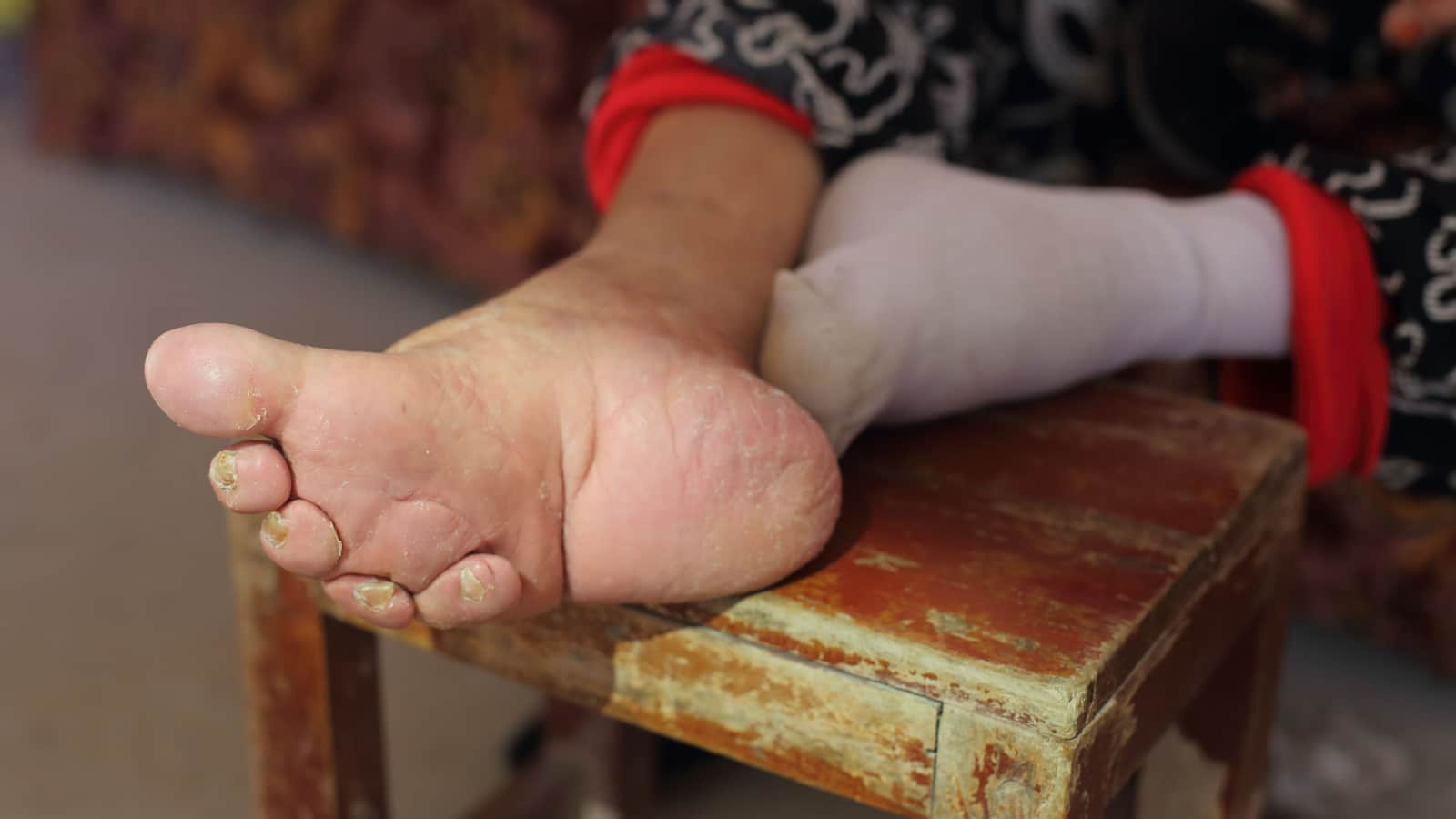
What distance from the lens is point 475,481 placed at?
442 millimetres

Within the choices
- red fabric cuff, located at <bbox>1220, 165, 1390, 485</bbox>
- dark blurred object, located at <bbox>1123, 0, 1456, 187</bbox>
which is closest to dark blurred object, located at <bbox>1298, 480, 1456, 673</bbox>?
dark blurred object, located at <bbox>1123, 0, 1456, 187</bbox>

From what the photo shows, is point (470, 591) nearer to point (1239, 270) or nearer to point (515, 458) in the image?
point (515, 458)

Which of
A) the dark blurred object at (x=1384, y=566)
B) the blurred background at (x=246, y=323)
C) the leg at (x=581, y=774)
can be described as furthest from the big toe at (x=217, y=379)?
the dark blurred object at (x=1384, y=566)

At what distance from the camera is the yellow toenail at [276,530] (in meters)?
0.42

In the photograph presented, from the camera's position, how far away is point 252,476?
41cm

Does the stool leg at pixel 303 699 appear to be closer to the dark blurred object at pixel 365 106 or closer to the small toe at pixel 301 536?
the small toe at pixel 301 536

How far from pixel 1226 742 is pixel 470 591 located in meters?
0.40

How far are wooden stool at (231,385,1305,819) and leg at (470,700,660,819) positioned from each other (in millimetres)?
285

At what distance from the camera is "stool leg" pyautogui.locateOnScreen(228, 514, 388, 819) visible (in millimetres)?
623

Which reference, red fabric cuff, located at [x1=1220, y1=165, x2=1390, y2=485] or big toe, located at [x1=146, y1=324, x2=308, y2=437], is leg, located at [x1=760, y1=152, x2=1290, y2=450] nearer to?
red fabric cuff, located at [x1=1220, y1=165, x2=1390, y2=485]

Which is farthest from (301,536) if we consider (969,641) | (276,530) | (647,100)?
(647,100)

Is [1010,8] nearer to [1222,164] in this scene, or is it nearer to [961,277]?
[1222,164]

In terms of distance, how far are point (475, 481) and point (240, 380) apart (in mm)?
79

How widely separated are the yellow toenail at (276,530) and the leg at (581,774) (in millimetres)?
557
